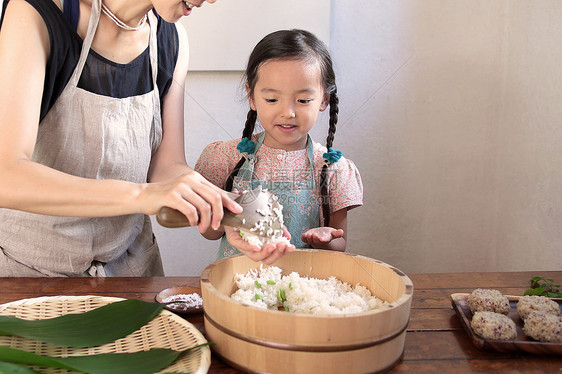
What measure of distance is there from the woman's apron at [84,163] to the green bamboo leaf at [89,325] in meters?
0.56

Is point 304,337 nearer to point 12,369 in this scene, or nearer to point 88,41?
point 12,369

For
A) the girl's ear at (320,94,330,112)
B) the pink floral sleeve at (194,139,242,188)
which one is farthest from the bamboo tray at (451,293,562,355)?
the pink floral sleeve at (194,139,242,188)

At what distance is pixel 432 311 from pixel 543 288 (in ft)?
1.16

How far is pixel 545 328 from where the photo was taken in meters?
1.09

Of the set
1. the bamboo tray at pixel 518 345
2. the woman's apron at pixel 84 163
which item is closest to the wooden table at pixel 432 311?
the bamboo tray at pixel 518 345

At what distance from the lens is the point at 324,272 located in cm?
140

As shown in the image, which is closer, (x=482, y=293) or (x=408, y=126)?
(x=482, y=293)

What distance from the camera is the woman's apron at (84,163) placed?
156 centimetres

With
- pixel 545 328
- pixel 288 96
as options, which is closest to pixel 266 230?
pixel 545 328

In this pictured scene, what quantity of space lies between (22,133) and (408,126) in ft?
7.12

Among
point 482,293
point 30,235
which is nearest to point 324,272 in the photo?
point 482,293

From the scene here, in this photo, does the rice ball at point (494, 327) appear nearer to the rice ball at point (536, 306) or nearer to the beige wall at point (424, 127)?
the rice ball at point (536, 306)

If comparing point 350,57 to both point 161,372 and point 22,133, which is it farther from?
point 161,372

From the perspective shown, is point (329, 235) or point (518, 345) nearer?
point (518, 345)
